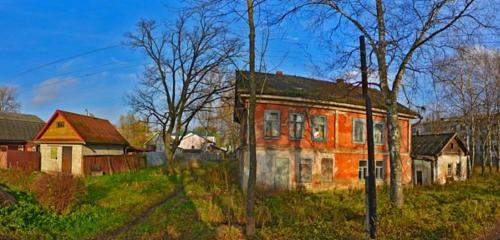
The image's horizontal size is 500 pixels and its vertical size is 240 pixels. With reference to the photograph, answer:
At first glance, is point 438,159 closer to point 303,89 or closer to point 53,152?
point 303,89

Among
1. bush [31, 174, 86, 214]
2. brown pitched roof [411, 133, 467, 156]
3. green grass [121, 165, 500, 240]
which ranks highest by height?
brown pitched roof [411, 133, 467, 156]

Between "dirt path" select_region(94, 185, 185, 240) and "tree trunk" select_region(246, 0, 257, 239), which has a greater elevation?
"tree trunk" select_region(246, 0, 257, 239)

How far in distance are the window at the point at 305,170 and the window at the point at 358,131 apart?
4024 mm

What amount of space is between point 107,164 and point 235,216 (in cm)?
1942

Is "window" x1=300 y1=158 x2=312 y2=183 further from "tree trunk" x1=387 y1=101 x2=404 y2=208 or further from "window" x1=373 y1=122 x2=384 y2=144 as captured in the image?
"tree trunk" x1=387 y1=101 x2=404 y2=208

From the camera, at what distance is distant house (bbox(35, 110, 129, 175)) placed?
29016 millimetres

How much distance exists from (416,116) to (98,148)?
25836 mm

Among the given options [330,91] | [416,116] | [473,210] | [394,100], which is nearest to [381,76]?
[394,100]

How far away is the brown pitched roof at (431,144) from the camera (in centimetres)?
2970

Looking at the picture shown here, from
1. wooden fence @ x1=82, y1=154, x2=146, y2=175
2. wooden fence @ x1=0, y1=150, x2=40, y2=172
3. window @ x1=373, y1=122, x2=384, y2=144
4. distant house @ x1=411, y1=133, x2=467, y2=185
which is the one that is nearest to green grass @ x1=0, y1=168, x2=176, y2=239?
wooden fence @ x1=82, y1=154, x2=146, y2=175

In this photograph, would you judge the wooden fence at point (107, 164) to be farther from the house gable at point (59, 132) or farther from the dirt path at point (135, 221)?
the dirt path at point (135, 221)

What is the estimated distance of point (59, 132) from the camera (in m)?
30.1

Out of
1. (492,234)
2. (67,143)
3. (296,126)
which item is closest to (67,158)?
(67,143)

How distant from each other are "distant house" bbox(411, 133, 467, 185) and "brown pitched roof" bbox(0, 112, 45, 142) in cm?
3994
